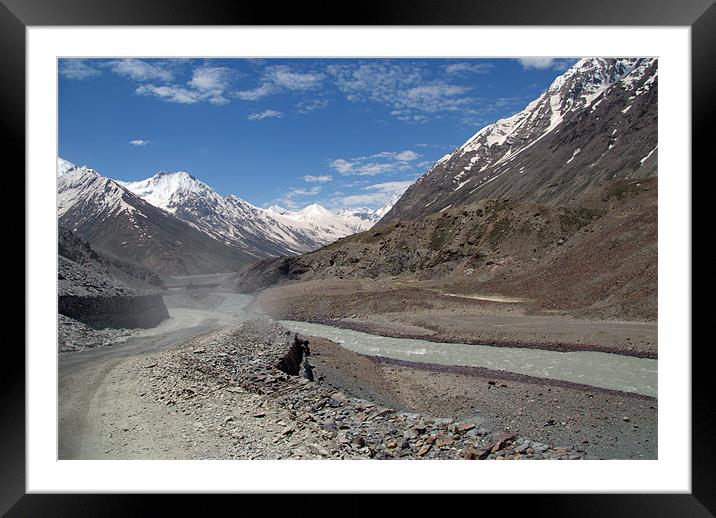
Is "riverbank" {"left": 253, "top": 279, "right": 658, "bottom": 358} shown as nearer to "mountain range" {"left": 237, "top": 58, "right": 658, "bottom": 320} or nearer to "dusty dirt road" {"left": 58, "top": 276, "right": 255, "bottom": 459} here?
"mountain range" {"left": 237, "top": 58, "right": 658, "bottom": 320}

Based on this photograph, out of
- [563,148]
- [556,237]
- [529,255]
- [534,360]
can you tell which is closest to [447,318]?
[534,360]

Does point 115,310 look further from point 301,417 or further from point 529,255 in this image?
point 529,255

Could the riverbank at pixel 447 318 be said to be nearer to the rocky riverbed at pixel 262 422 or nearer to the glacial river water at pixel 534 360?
the glacial river water at pixel 534 360

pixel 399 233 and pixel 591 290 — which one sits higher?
pixel 399 233

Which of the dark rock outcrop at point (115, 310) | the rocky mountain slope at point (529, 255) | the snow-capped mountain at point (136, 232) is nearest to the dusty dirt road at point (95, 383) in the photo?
the dark rock outcrop at point (115, 310)
